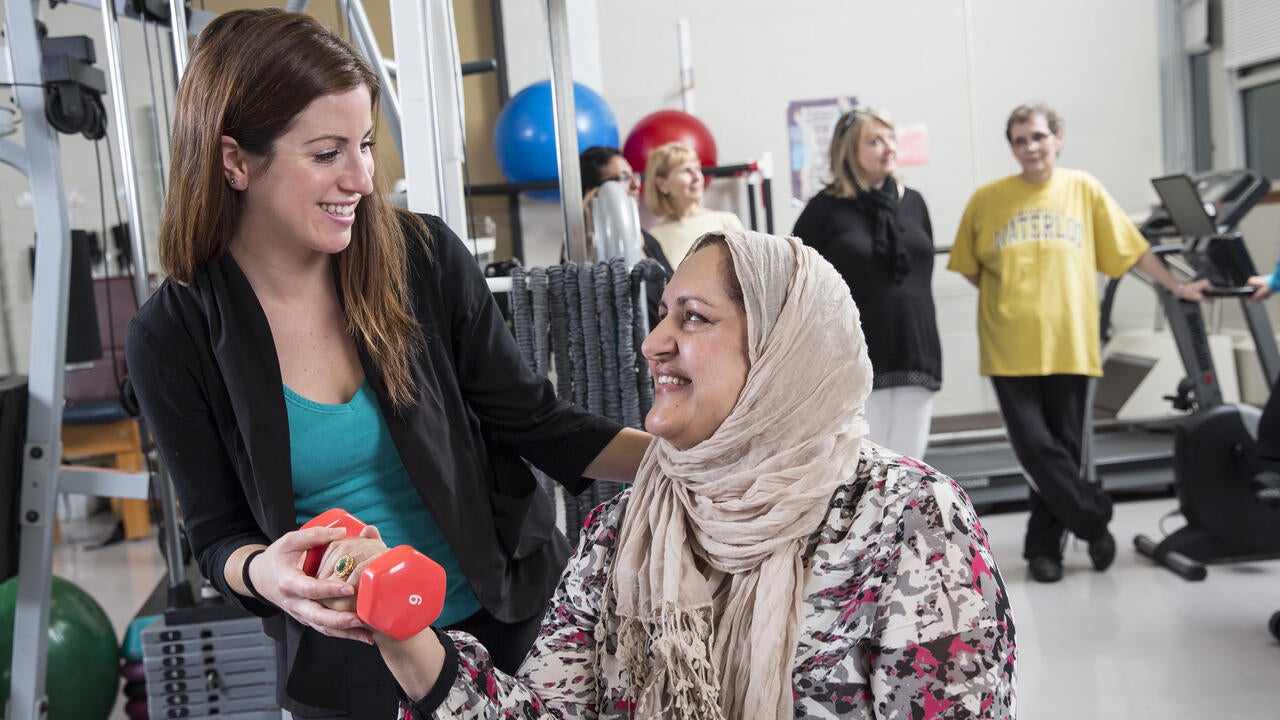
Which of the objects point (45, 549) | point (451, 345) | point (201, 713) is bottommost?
point (201, 713)

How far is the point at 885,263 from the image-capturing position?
3564 millimetres

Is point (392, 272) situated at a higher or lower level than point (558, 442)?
higher

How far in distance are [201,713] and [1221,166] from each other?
19.8ft

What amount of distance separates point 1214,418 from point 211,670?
325cm

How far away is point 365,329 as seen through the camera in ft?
4.23

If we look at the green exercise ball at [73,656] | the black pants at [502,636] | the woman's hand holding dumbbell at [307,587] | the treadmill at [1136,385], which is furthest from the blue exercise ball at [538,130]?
the woman's hand holding dumbbell at [307,587]

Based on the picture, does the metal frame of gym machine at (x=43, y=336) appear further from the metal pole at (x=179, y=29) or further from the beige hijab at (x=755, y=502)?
the beige hijab at (x=755, y=502)

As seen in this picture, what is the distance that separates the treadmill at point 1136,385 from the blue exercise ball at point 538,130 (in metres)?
2.25

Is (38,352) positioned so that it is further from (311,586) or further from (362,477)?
(311,586)

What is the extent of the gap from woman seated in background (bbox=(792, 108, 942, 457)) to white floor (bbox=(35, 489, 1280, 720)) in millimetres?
741

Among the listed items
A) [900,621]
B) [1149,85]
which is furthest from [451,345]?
[1149,85]

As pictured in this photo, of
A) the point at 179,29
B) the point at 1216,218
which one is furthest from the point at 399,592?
the point at 1216,218

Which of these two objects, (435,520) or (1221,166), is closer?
(435,520)

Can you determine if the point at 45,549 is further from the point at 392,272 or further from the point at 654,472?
the point at 654,472
